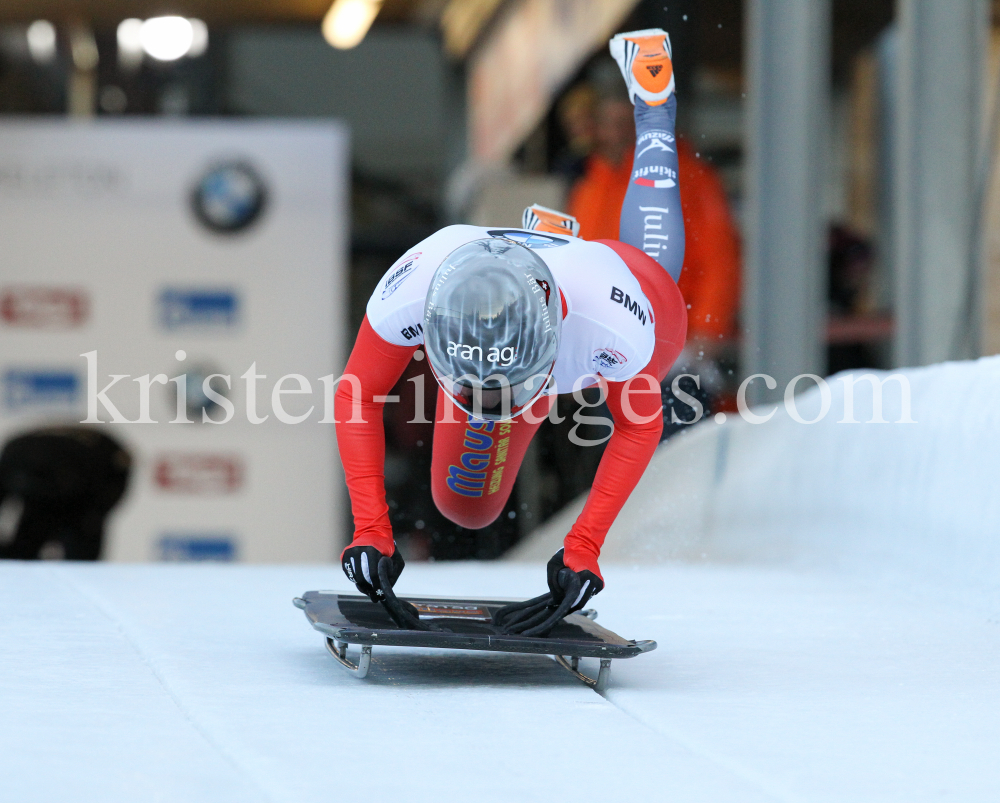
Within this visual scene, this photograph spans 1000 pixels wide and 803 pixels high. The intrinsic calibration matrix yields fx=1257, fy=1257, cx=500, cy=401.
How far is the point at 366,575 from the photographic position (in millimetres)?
2688

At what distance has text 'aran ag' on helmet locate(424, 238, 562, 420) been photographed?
2344 mm

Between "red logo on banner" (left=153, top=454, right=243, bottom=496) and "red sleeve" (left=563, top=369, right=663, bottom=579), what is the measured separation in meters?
7.16

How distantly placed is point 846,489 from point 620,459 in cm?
276

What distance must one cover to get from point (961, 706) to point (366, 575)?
125cm

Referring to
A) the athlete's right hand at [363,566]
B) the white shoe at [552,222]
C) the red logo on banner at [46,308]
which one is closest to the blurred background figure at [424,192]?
the red logo on banner at [46,308]

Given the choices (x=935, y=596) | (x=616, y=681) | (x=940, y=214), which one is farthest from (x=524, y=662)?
(x=940, y=214)

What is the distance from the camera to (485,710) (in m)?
2.37

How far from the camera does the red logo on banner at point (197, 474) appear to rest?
952 centimetres

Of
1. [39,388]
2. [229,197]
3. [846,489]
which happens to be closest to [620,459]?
[846,489]

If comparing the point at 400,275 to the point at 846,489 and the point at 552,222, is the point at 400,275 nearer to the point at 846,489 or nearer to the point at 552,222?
the point at 552,222

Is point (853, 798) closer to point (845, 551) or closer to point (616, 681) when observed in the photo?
point (616, 681)

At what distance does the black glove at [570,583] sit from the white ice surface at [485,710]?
184 mm

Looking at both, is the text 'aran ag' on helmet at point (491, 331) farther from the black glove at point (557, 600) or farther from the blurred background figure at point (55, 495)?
the blurred background figure at point (55, 495)

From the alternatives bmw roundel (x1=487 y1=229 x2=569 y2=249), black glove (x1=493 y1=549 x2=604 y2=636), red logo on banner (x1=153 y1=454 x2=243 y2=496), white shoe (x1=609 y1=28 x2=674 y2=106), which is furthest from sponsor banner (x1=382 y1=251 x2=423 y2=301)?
red logo on banner (x1=153 y1=454 x2=243 y2=496)
